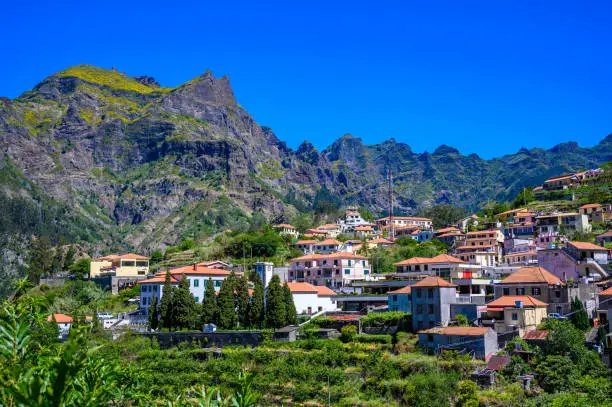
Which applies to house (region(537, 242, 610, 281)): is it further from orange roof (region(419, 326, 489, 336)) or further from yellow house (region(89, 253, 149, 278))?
yellow house (region(89, 253, 149, 278))

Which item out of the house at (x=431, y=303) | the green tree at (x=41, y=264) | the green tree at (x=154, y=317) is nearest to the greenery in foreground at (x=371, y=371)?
the house at (x=431, y=303)

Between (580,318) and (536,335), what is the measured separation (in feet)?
13.2

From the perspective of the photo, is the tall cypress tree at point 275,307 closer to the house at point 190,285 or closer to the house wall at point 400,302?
the house wall at point 400,302

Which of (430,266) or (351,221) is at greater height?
(351,221)

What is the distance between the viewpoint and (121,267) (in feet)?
298

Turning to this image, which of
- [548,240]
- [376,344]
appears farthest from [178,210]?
[376,344]

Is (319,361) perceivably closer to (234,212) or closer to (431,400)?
(431,400)

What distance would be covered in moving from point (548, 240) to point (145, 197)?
145 metres

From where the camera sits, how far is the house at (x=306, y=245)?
91.6 meters

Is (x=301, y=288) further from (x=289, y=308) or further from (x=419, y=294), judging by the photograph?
(x=419, y=294)

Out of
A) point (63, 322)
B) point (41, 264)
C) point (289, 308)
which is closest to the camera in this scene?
point (289, 308)

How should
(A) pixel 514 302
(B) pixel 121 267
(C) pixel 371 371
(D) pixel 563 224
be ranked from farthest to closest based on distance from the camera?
(B) pixel 121 267 < (D) pixel 563 224 < (A) pixel 514 302 < (C) pixel 371 371

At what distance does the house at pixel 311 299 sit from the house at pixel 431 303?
14.8m

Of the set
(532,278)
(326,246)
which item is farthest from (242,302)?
(326,246)
